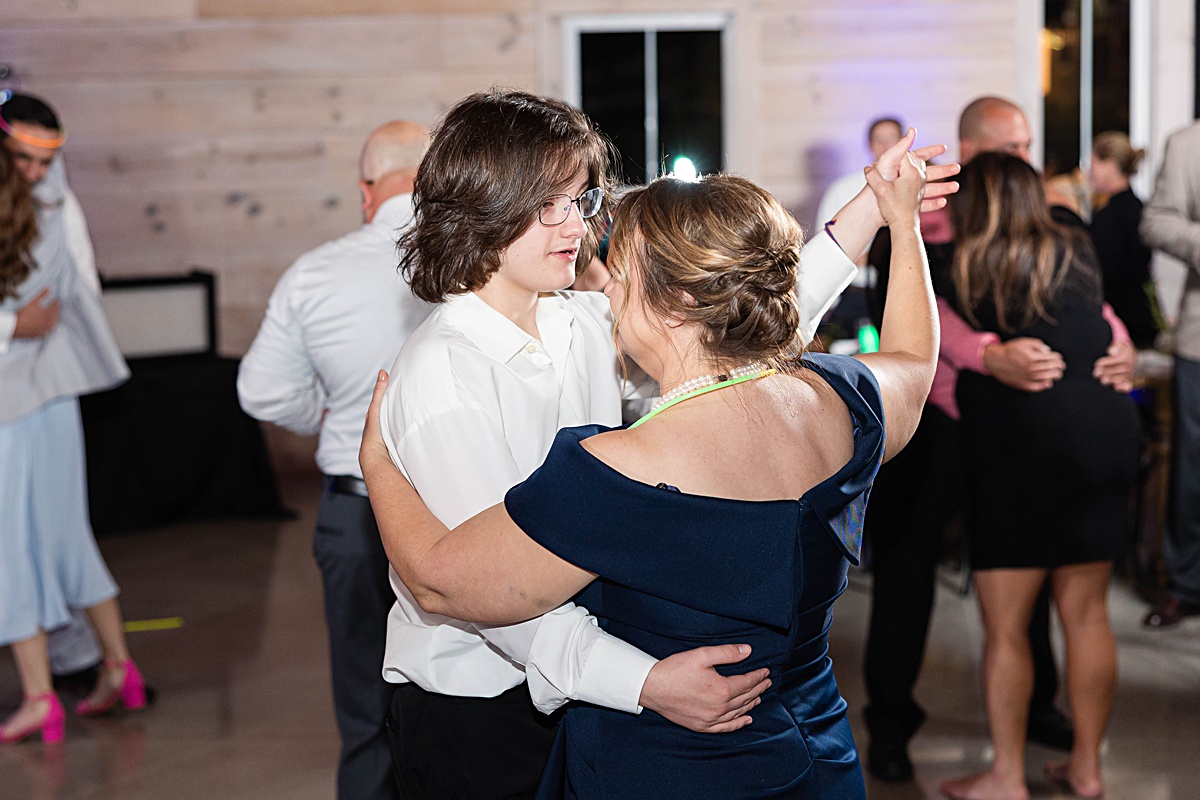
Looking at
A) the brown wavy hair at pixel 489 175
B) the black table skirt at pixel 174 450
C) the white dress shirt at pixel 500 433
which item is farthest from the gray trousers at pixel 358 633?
the black table skirt at pixel 174 450

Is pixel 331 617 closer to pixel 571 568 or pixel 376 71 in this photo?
pixel 571 568

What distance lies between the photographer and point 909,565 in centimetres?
329

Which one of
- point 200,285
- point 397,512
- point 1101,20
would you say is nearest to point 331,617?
point 397,512

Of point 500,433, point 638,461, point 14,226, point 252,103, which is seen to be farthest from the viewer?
point 252,103

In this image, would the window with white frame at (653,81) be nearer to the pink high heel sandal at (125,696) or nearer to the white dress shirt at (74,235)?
the white dress shirt at (74,235)

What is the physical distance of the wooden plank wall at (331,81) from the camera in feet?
23.8

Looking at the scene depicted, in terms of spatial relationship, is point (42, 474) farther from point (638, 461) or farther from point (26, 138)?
point (638, 461)

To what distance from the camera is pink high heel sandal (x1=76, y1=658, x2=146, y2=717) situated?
12.3 ft

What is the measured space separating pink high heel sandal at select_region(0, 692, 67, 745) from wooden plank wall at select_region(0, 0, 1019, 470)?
4.34 meters

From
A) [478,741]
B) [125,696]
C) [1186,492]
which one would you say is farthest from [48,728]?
[1186,492]

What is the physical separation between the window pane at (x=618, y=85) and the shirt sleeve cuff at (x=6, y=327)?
4.51 metres

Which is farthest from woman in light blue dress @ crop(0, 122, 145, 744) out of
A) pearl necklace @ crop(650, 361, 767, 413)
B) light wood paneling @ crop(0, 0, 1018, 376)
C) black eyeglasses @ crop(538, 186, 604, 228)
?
light wood paneling @ crop(0, 0, 1018, 376)

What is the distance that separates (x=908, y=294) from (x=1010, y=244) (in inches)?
48.3

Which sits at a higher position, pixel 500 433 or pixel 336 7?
pixel 336 7
